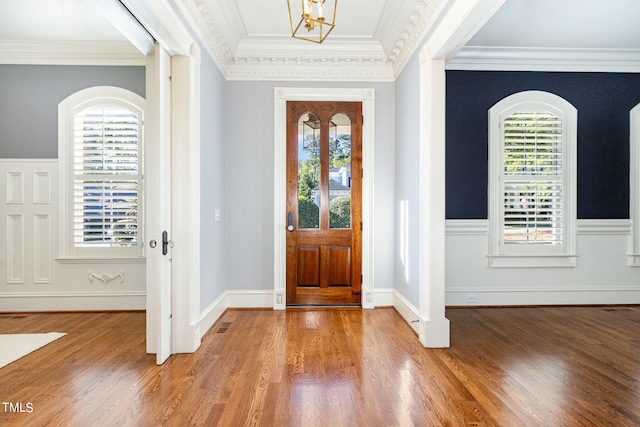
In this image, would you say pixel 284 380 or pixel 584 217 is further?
pixel 584 217

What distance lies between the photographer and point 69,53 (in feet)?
13.7

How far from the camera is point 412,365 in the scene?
9.14 ft

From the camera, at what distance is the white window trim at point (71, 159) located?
416 centimetres

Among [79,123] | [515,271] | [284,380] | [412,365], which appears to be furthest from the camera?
[515,271]

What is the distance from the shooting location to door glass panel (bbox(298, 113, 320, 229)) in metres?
4.47

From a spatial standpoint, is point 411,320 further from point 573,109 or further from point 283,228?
point 573,109

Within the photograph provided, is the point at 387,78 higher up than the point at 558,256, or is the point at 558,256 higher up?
the point at 387,78

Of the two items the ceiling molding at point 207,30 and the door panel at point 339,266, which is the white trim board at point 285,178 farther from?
the ceiling molding at point 207,30

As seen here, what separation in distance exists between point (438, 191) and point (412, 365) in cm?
142

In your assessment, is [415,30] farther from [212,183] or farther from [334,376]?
[334,376]

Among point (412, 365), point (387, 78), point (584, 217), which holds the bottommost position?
point (412, 365)

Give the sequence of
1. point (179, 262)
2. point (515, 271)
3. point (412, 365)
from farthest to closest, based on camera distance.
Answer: point (515, 271) → point (179, 262) → point (412, 365)

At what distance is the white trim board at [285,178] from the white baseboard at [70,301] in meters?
1.61

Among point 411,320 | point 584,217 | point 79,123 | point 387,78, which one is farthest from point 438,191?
point 79,123
